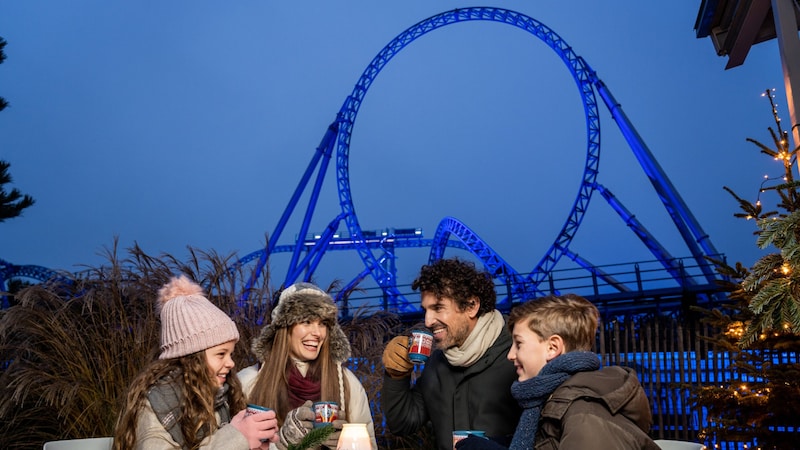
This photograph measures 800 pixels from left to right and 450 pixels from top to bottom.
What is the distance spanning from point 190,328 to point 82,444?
34.7 inches

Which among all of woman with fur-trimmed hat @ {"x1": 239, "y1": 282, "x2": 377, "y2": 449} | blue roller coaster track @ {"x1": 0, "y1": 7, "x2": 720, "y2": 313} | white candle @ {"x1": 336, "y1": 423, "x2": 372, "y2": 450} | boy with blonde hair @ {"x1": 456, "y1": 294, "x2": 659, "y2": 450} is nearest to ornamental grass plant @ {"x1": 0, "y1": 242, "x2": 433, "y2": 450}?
woman with fur-trimmed hat @ {"x1": 239, "y1": 282, "x2": 377, "y2": 449}

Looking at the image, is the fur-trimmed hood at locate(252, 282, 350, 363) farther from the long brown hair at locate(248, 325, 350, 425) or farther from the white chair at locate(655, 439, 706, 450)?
the white chair at locate(655, 439, 706, 450)

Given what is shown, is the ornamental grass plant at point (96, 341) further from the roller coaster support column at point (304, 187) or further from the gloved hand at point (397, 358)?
the roller coaster support column at point (304, 187)

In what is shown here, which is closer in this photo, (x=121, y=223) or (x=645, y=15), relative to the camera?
(x=121, y=223)

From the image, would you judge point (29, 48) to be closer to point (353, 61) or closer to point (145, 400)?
point (353, 61)

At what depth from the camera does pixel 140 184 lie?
64562 mm

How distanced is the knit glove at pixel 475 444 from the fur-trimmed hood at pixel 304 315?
1214 mm

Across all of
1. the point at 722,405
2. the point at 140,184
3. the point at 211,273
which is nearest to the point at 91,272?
the point at 211,273

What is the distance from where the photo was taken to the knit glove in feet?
6.92

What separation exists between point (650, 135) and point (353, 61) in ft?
120

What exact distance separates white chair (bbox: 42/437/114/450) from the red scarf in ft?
2.25

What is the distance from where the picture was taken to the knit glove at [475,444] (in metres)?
2.11

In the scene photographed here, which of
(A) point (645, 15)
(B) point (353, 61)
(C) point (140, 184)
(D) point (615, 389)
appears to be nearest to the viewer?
(D) point (615, 389)

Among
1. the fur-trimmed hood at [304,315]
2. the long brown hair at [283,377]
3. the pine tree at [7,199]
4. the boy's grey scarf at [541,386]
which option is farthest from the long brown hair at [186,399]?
the pine tree at [7,199]
